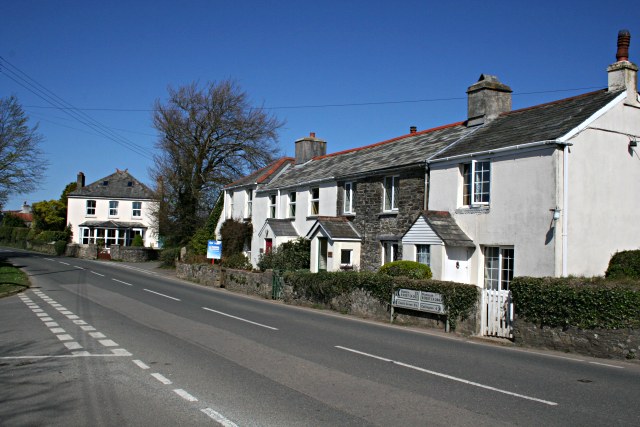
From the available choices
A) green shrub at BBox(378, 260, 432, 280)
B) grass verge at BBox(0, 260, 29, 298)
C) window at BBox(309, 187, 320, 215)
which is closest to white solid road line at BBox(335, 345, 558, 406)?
green shrub at BBox(378, 260, 432, 280)

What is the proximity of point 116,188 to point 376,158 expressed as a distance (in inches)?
2056

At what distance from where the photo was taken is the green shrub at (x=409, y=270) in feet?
65.5

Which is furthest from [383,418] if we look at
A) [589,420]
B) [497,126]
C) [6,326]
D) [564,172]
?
[497,126]

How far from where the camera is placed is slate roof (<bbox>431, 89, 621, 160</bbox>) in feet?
60.1

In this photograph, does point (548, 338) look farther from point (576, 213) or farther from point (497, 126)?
point (497, 126)

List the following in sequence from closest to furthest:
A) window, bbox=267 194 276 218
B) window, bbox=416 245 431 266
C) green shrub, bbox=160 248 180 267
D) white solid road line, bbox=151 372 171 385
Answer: white solid road line, bbox=151 372 171 385
window, bbox=416 245 431 266
window, bbox=267 194 276 218
green shrub, bbox=160 248 180 267

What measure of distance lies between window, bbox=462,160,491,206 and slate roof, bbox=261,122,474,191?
8.15ft

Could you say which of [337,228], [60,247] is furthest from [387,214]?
[60,247]

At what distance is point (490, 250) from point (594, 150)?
4.62 meters

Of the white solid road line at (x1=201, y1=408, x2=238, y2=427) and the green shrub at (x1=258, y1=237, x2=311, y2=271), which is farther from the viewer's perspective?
the green shrub at (x1=258, y1=237, x2=311, y2=271)

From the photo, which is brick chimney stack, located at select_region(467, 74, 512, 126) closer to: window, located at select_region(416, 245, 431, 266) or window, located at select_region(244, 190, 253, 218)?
window, located at select_region(416, 245, 431, 266)

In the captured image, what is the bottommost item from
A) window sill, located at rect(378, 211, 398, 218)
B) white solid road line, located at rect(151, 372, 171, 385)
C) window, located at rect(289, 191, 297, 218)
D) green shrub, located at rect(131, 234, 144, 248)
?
white solid road line, located at rect(151, 372, 171, 385)

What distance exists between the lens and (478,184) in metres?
20.2

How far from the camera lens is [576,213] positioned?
57.9 feet
